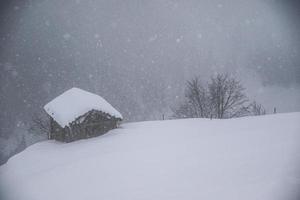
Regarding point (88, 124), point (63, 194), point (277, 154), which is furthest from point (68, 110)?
point (277, 154)

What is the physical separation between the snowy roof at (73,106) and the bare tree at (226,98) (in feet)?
45.3

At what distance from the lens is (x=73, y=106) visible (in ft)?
56.6

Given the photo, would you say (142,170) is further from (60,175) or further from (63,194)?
(60,175)

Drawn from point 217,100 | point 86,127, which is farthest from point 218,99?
point 86,127

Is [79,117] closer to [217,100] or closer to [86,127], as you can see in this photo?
[86,127]

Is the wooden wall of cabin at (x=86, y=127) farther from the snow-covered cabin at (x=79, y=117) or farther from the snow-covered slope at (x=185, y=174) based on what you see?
the snow-covered slope at (x=185, y=174)

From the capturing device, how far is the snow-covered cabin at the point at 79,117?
16.5 metres

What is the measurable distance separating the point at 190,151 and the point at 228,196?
3.69 meters

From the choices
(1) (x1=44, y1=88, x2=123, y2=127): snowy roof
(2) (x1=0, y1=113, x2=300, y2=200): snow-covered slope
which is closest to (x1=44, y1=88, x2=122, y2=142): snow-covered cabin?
(1) (x1=44, y1=88, x2=123, y2=127): snowy roof

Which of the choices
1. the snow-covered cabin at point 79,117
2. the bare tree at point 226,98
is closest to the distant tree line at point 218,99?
the bare tree at point 226,98

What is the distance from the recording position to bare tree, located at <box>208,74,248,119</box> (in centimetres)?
2555

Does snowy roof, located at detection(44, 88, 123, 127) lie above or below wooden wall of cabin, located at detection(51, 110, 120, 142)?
above

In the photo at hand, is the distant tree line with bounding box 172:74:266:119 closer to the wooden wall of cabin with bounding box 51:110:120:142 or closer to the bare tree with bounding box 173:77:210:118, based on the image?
the bare tree with bounding box 173:77:210:118

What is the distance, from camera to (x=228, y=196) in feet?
14.7
